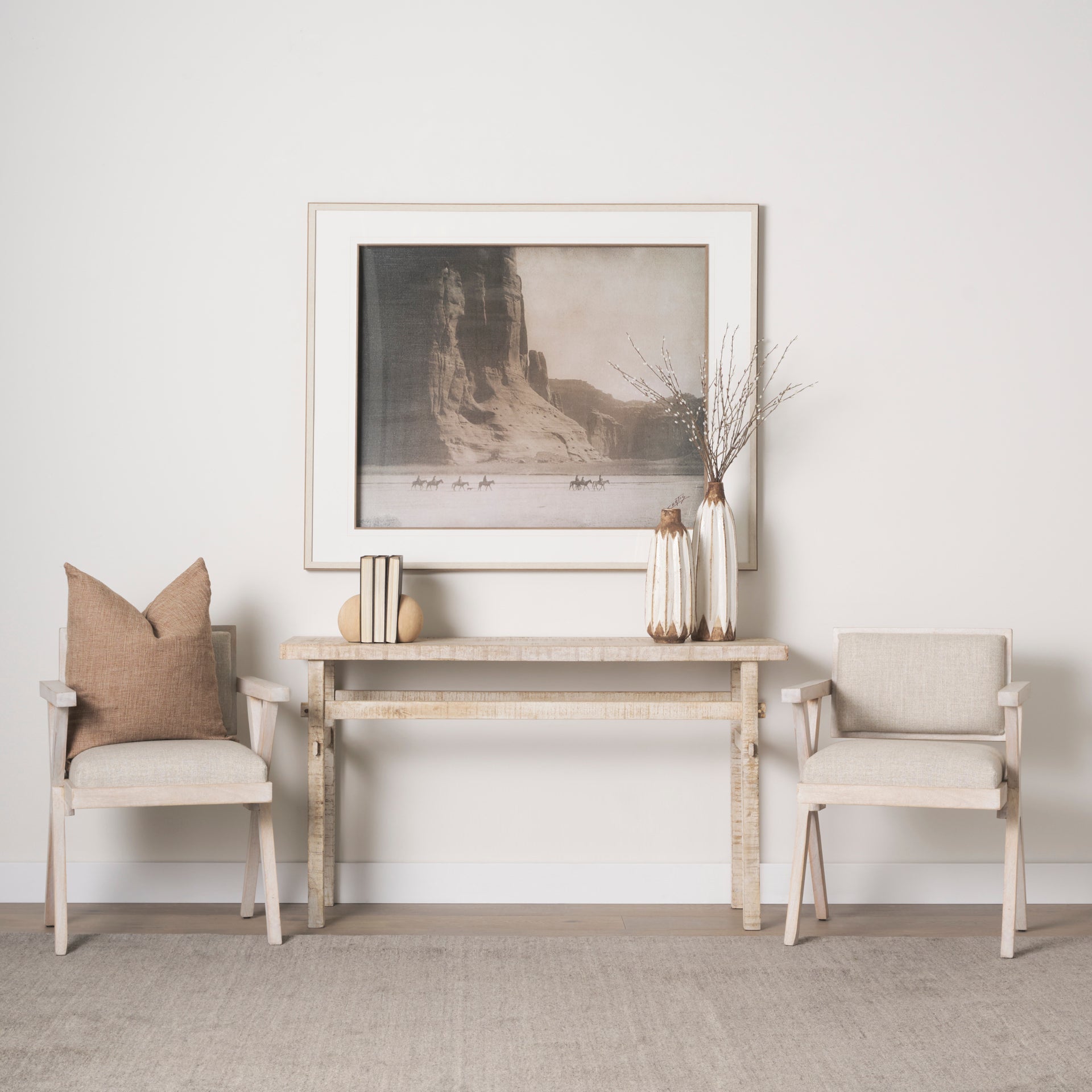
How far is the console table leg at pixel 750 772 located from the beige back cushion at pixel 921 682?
0.32 metres

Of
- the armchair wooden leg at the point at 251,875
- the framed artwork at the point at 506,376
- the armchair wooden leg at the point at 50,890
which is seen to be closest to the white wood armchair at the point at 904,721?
the framed artwork at the point at 506,376

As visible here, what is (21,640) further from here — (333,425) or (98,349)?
(333,425)

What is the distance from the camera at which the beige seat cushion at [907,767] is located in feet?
8.22

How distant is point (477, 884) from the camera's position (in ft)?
10.2

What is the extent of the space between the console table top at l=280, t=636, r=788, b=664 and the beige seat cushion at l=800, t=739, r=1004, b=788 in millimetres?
321

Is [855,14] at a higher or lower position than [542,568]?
higher

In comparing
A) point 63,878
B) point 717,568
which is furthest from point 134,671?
point 717,568

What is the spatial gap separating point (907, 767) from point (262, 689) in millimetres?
1737

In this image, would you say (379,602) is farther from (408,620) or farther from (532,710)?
(532,710)

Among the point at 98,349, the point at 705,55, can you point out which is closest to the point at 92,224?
the point at 98,349

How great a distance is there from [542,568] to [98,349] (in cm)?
156

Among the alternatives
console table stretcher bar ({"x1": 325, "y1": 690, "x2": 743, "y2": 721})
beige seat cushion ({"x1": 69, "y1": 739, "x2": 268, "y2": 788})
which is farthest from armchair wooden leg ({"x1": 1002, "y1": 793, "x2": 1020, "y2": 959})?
beige seat cushion ({"x1": 69, "y1": 739, "x2": 268, "y2": 788})

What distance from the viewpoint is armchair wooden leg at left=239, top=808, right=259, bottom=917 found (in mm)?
2939

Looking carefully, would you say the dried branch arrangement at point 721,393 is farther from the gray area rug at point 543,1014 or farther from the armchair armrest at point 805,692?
the gray area rug at point 543,1014
